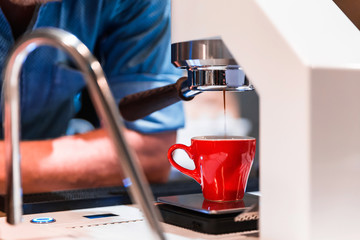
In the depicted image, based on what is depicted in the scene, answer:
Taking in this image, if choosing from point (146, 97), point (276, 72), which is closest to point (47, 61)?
point (146, 97)

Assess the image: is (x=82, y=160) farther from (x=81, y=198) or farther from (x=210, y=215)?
(x=210, y=215)

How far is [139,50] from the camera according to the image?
130 centimetres

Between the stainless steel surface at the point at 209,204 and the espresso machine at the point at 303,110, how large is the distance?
6 centimetres

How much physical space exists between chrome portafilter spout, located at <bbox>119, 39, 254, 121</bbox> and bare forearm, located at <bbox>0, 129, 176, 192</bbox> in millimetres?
652

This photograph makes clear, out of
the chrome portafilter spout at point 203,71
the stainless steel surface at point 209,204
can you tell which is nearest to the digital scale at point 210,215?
the stainless steel surface at point 209,204

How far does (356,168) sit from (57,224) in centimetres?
31

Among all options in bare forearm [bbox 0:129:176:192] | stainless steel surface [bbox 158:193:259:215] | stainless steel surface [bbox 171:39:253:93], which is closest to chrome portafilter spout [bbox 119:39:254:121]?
stainless steel surface [bbox 171:39:253:93]

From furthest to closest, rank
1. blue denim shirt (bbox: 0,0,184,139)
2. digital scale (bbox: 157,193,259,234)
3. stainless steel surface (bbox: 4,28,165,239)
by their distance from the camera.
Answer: blue denim shirt (bbox: 0,0,184,139) < digital scale (bbox: 157,193,259,234) < stainless steel surface (bbox: 4,28,165,239)

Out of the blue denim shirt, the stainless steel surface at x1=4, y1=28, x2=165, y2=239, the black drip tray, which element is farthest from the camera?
the blue denim shirt

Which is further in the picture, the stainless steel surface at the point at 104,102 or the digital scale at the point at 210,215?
the digital scale at the point at 210,215

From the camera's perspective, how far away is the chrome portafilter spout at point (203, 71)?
0.50 m

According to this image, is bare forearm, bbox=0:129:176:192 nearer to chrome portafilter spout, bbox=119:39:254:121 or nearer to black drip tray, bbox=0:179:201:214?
black drip tray, bbox=0:179:201:214

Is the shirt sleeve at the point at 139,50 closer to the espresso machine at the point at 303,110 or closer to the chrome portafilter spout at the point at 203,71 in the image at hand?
the chrome portafilter spout at the point at 203,71

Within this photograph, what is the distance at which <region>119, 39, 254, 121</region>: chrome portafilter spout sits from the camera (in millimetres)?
503
